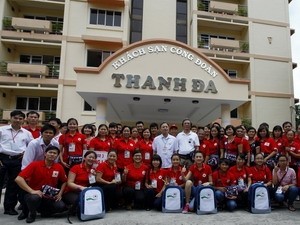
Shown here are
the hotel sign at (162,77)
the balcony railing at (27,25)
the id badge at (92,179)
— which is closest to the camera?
the id badge at (92,179)

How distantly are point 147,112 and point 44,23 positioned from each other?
8605 millimetres

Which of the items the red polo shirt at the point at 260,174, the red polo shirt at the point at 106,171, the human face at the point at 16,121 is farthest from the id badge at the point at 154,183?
the human face at the point at 16,121

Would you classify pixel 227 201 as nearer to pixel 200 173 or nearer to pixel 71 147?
pixel 200 173

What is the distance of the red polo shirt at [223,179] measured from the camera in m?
5.70

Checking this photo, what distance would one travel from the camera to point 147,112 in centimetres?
1284

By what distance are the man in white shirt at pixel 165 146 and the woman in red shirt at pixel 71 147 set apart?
166 cm

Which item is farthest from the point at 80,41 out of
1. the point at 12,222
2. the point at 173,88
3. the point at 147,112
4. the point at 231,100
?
the point at 12,222

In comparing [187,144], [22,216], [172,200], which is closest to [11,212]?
[22,216]

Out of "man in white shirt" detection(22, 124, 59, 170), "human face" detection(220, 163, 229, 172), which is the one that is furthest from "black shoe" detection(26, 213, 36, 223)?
"human face" detection(220, 163, 229, 172)

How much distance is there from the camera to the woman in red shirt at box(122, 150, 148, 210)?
5.50 metres

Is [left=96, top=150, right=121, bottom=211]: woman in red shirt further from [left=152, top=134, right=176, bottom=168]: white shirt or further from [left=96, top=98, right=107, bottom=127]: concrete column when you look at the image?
[left=96, top=98, right=107, bottom=127]: concrete column

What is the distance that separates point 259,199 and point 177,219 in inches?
64.7

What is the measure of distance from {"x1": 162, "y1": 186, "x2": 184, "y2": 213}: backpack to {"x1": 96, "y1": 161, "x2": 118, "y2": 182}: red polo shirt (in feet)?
3.32

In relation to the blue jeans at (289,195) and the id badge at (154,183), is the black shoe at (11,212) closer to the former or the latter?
the id badge at (154,183)
